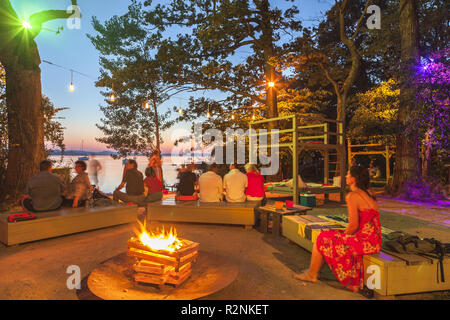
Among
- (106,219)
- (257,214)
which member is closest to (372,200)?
(257,214)

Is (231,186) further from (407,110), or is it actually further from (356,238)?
(407,110)

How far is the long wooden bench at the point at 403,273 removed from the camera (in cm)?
293

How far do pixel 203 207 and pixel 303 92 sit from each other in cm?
1222

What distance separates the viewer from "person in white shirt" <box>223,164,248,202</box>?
635 cm

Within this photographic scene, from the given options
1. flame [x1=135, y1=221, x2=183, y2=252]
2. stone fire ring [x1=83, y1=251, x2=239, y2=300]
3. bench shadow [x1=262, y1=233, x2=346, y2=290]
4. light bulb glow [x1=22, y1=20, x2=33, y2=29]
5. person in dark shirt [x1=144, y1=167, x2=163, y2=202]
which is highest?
light bulb glow [x1=22, y1=20, x2=33, y2=29]

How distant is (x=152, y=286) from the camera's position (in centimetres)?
306

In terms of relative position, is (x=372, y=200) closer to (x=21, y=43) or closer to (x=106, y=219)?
(x=106, y=219)

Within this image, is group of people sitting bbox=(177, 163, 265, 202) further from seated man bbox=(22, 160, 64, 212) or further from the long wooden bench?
the long wooden bench

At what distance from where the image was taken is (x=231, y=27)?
38.4 ft

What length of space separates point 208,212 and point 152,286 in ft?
10.2

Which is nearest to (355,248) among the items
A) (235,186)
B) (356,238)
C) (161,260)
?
(356,238)

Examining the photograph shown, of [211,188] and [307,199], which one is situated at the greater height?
[211,188]

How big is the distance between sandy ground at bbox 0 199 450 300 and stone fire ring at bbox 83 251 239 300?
19 cm

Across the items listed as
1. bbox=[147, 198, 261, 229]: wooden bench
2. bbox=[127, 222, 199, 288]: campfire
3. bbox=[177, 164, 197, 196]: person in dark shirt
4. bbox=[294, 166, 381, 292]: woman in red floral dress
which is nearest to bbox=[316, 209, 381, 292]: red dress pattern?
bbox=[294, 166, 381, 292]: woman in red floral dress
